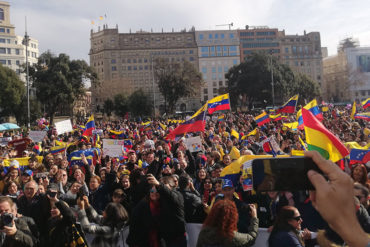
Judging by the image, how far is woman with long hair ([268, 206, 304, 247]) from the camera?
3.47 meters

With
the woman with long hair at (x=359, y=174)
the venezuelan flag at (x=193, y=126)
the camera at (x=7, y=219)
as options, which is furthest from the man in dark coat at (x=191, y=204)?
the venezuelan flag at (x=193, y=126)

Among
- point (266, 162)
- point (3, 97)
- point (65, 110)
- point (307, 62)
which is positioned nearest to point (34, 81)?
point (3, 97)

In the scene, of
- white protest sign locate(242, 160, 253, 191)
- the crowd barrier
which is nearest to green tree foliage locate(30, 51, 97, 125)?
white protest sign locate(242, 160, 253, 191)

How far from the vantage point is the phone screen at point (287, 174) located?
1.69m

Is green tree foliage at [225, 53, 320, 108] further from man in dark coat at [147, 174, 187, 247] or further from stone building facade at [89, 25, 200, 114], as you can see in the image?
man in dark coat at [147, 174, 187, 247]

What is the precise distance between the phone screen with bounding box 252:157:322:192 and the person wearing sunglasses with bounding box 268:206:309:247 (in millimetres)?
1875

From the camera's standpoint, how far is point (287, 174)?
1720 mm

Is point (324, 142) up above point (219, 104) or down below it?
below

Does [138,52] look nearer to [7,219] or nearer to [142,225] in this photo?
[142,225]

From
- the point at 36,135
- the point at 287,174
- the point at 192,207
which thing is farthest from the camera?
the point at 36,135

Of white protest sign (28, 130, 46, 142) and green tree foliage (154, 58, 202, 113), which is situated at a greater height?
green tree foliage (154, 58, 202, 113)

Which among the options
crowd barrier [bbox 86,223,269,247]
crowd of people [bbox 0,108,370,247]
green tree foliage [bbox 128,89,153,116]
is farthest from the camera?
green tree foliage [bbox 128,89,153,116]

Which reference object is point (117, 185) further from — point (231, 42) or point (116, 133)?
point (231, 42)

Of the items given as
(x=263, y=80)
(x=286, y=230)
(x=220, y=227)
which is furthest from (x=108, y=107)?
(x=286, y=230)
